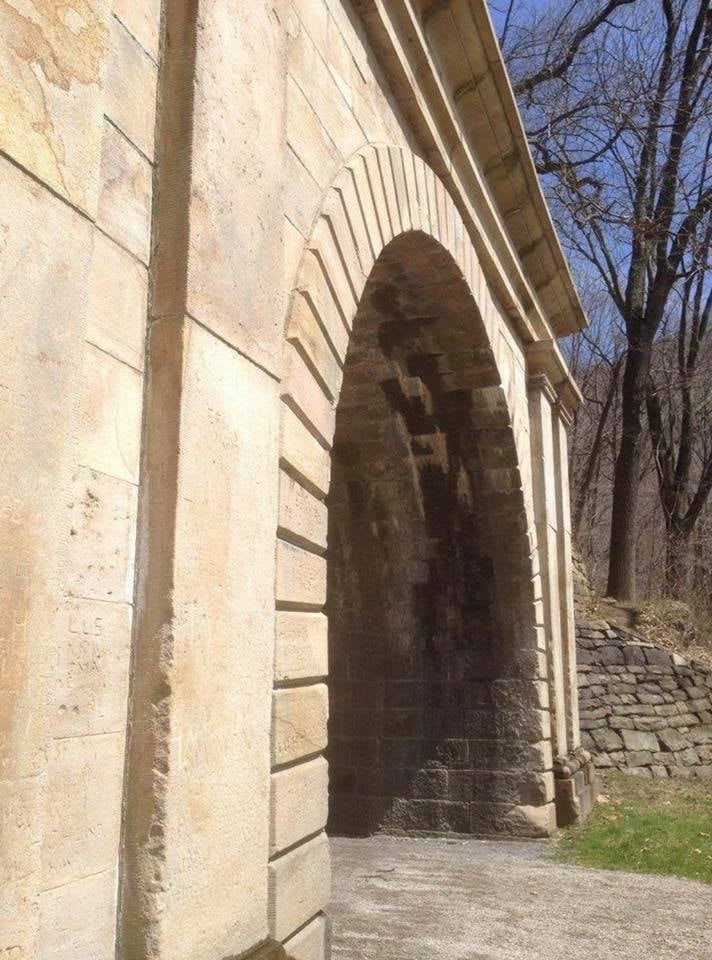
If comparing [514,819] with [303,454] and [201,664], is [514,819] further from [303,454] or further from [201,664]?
[201,664]

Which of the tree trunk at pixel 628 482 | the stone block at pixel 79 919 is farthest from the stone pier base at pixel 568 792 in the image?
the tree trunk at pixel 628 482

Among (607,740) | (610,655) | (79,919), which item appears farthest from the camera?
(610,655)

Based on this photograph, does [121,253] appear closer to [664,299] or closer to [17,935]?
[17,935]

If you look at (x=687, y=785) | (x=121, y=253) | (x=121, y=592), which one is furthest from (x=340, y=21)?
(x=687, y=785)

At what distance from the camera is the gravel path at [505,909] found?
4.98m

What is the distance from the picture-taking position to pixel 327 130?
4.21 meters

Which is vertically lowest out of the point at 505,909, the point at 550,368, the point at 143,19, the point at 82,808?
the point at 505,909

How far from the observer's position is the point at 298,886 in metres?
3.26

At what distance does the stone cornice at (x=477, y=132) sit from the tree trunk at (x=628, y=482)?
7.64 m

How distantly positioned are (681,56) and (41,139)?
16.7 meters

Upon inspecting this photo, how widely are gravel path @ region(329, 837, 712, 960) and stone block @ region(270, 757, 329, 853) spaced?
1683 mm

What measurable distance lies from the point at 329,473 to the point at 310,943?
1.73 m

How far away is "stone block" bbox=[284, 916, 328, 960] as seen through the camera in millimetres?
3186

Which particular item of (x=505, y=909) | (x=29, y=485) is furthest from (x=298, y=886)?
(x=505, y=909)
